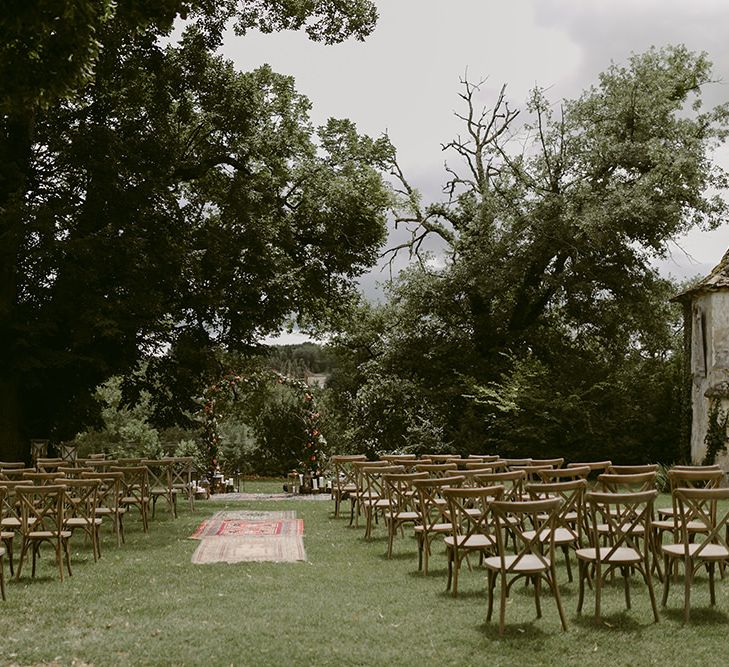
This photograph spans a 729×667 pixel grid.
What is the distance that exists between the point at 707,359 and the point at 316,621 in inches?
656

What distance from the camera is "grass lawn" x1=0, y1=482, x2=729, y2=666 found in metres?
6.44

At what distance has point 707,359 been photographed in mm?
21438

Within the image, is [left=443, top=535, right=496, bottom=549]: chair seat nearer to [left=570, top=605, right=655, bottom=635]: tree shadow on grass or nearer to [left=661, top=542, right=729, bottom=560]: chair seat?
[left=570, top=605, right=655, bottom=635]: tree shadow on grass

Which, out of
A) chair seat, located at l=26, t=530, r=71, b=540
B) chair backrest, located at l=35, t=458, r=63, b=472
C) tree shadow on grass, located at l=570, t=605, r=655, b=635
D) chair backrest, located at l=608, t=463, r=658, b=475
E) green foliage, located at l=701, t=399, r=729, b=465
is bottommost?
tree shadow on grass, located at l=570, t=605, r=655, b=635

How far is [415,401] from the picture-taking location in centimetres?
2675

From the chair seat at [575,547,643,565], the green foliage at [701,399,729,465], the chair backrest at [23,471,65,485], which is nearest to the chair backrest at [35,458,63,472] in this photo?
the chair backrest at [23,471,65,485]

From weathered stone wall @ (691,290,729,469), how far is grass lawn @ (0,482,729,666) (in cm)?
1302

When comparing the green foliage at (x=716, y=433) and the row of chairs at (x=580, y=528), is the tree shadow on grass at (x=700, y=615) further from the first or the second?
the green foliage at (x=716, y=433)

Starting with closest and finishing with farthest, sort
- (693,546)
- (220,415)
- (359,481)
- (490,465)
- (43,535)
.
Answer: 1. (693,546)
2. (43,535)
3. (490,465)
4. (359,481)
5. (220,415)

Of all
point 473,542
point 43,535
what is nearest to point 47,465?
point 43,535

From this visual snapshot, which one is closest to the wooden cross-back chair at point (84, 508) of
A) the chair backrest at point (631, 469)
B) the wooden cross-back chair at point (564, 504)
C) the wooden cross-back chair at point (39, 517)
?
the wooden cross-back chair at point (39, 517)

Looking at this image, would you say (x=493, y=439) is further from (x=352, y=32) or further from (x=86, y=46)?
(x=86, y=46)

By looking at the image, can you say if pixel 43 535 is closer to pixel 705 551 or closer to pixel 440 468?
pixel 440 468

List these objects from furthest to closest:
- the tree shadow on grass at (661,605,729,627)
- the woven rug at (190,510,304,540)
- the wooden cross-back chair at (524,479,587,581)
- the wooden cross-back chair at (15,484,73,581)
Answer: the woven rug at (190,510,304,540) → the wooden cross-back chair at (15,484,73,581) → the wooden cross-back chair at (524,479,587,581) → the tree shadow on grass at (661,605,729,627)
